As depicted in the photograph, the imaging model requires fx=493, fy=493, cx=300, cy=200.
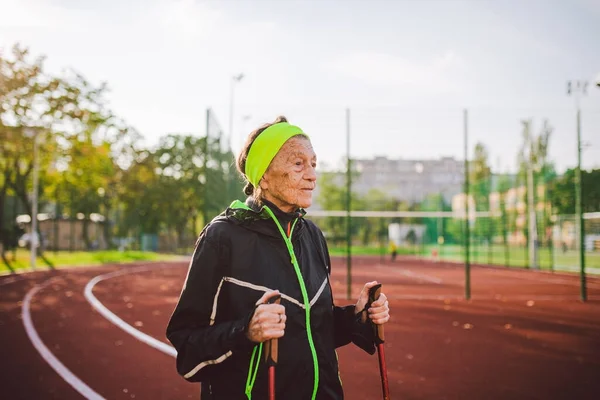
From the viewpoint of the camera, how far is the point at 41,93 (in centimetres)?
2391

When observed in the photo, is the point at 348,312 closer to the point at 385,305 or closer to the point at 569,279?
the point at 385,305

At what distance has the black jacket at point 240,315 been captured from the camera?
69.7 inches

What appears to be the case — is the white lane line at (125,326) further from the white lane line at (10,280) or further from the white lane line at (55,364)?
the white lane line at (10,280)

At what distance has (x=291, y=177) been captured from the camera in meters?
1.96

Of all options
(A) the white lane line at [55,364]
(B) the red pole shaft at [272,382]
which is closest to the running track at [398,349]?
(A) the white lane line at [55,364]

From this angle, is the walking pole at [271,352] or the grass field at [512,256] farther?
A: the grass field at [512,256]

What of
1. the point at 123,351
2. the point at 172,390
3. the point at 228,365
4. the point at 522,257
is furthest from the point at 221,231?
the point at 522,257

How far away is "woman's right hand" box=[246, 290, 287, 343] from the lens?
5.29 ft

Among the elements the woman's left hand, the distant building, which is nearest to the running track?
the woman's left hand

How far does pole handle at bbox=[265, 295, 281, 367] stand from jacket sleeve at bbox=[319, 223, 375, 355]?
1.66ft

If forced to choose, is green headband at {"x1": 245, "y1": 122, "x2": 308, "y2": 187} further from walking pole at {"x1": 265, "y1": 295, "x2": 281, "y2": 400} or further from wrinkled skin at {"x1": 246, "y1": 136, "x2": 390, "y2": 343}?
walking pole at {"x1": 265, "y1": 295, "x2": 281, "y2": 400}

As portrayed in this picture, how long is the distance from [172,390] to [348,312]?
3690mm

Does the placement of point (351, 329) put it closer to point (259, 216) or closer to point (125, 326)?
point (259, 216)

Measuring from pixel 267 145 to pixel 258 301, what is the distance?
0.63 metres
